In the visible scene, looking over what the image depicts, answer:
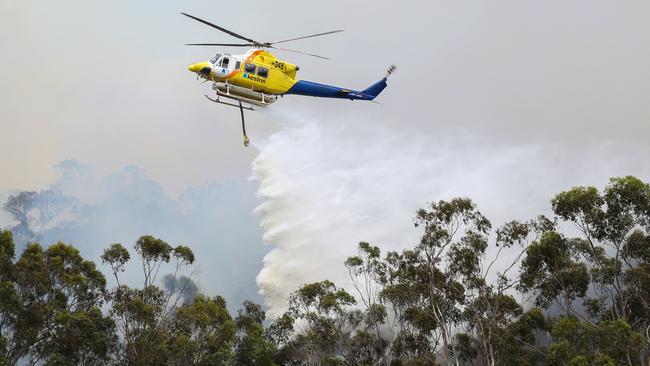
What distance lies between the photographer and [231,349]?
4066cm

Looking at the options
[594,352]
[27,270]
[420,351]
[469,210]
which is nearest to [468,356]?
[420,351]

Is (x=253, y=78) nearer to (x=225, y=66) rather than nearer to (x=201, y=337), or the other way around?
(x=225, y=66)

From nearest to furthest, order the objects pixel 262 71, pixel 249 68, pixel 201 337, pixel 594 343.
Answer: pixel 594 343
pixel 249 68
pixel 262 71
pixel 201 337

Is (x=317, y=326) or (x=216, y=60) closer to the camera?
(x=216, y=60)

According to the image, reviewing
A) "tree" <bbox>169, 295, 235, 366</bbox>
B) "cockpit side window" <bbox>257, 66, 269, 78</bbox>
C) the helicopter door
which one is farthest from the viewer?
"tree" <bbox>169, 295, 235, 366</bbox>

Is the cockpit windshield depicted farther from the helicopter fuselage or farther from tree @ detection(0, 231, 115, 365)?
tree @ detection(0, 231, 115, 365)

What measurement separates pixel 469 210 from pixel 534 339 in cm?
1183

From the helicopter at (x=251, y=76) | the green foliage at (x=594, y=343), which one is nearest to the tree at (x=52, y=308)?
the helicopter at (x=251, y=76)

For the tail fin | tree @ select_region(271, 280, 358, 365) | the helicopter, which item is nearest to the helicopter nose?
the helicopter

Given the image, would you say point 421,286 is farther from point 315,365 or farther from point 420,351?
point 315,365

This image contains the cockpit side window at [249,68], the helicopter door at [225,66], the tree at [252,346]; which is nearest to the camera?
the helicopter door at [225,66]

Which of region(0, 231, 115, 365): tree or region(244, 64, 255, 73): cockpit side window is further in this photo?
region(0, 231, 115, 365): tree

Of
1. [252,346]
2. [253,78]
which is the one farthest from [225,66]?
[252,346]

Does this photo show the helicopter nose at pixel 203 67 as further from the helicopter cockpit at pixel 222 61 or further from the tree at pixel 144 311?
the tree at pixel 144 311
